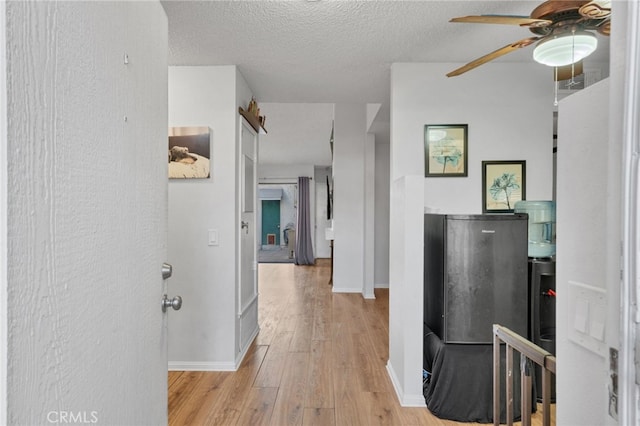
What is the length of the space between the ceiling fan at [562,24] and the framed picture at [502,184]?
40.4 inches

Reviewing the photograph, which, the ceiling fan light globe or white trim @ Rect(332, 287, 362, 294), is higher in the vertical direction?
the ceiling fan light globe

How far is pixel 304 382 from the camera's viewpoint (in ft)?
8.41

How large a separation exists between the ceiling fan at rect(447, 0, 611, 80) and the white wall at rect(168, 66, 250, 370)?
1.92 meters

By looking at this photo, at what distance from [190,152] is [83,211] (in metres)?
2.29

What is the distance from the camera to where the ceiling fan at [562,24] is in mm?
1648

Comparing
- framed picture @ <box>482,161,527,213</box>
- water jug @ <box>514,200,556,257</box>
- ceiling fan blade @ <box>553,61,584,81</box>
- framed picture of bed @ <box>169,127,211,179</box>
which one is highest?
ceiling fan blade @ <box>553,61,584,81</box>

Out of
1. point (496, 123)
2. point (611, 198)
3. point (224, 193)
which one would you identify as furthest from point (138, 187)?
point (496, 123)

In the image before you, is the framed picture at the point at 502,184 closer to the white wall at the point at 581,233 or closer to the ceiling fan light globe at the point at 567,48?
the ceiling fan light globe at the point at 567,48

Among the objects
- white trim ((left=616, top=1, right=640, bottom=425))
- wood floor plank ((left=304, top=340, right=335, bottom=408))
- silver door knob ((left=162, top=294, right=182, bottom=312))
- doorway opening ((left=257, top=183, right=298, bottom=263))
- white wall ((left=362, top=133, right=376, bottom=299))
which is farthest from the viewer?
doorway opening ((left=257, top=183, right=298, bottom=263))

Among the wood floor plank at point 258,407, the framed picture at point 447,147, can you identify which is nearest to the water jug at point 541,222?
the framed picture at point 447,147

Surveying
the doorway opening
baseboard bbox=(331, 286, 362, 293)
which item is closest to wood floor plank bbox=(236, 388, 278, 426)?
baseboard bbox=(331, 286, 362, 293)

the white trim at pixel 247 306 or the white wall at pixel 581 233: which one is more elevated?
the white wall at pixel 581 233

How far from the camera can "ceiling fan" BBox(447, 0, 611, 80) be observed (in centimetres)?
165

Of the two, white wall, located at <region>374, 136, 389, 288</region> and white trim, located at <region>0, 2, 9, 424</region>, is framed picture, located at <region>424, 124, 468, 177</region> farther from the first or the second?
white wall, located at <region>374, 136, 389, 288</region>
